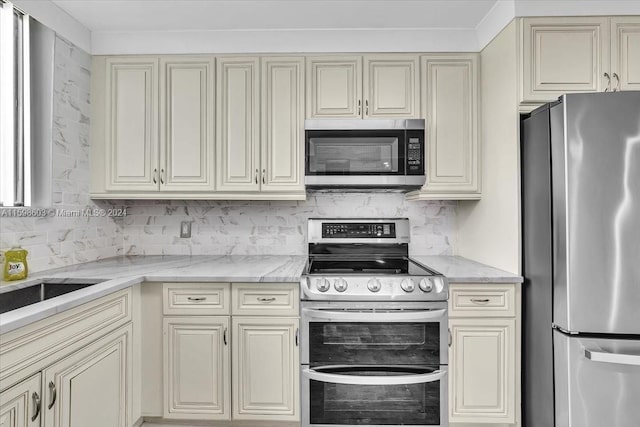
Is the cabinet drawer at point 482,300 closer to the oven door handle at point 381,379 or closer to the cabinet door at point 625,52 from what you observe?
the oven door handle at point 381,379

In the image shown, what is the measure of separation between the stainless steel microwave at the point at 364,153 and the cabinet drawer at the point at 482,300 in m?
0.69

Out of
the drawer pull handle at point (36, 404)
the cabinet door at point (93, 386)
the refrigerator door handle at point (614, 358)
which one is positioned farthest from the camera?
the refrigerator door handle at point (614, 358)

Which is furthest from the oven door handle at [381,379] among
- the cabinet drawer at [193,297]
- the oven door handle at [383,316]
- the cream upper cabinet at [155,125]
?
the cream upper cabinet at [155,125]

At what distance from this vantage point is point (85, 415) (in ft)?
5.23

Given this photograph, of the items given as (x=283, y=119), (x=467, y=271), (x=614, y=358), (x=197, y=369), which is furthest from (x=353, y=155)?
(x=614, y=358)

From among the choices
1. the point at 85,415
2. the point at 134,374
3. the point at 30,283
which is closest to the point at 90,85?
the point at 30,283

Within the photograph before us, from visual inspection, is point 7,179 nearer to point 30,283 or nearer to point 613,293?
point 30,283

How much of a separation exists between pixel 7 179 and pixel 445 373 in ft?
7.96

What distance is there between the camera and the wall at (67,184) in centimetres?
205

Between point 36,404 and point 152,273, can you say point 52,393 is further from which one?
point 152,273

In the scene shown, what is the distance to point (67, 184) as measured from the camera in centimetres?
227

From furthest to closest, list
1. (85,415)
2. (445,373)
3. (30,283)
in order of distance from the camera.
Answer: (445,373) → (30,283) → (85,415)

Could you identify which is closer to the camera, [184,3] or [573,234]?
[573,234]

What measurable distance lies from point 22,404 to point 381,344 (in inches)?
57.7
